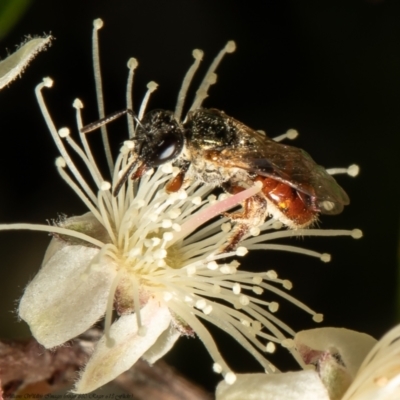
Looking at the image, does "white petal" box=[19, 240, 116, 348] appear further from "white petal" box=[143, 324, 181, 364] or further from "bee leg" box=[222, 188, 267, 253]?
"bee leg" box=[222, 188, 267, 253]

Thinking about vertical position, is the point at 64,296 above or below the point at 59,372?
above

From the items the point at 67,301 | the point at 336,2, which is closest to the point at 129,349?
the point at 67,301

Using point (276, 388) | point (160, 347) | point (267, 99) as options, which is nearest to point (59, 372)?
point (160, 347)

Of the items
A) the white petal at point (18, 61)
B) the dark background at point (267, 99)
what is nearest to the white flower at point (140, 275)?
the white petal at point (18, 61)

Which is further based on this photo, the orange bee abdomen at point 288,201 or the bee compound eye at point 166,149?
the orange bee abdomen at point 288,201

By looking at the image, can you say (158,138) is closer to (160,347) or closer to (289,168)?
(289,168)

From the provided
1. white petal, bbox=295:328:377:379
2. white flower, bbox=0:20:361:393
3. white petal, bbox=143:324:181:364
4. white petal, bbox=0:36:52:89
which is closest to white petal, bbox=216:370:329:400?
white flower, bbox=0:20:361:393

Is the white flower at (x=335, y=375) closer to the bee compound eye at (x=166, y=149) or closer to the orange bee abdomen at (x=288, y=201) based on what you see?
the orange bee abdomen at (x=288, y=201)
